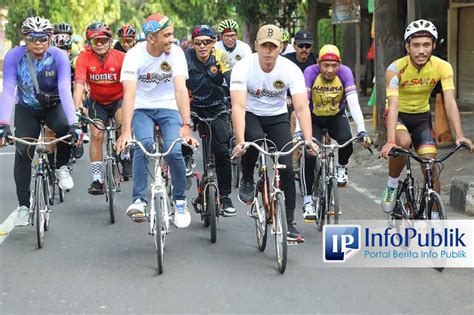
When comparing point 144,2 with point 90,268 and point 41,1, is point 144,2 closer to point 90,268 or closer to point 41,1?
point 41,1

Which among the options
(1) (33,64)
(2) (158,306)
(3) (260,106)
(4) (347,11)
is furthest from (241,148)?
(4) (347,11)

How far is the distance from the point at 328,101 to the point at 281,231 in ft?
7.64

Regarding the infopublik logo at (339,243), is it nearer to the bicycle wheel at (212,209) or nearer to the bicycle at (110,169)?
the bicycle wheel at (212,209)

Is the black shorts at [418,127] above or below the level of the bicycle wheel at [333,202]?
above

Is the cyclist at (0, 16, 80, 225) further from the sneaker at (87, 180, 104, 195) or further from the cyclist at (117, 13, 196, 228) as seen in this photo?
the sneaker at (87, 180, 104, 195)

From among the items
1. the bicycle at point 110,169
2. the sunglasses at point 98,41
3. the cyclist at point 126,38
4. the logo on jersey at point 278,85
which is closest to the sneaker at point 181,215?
the logo on jersey at point 278,85

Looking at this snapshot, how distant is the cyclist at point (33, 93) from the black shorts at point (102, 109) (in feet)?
5.27

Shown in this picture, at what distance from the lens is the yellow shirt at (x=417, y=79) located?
24.6 feet

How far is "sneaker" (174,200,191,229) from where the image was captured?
7672 mm

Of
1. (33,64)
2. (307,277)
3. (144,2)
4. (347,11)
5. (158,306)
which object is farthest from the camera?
(144,2)

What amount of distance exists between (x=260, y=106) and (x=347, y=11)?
49.8 ft

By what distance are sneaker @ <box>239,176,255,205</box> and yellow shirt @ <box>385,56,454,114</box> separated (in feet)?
4.96

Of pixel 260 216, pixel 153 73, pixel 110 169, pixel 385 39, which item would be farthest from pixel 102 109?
pixel 385 39

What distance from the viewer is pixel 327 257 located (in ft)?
24.2
